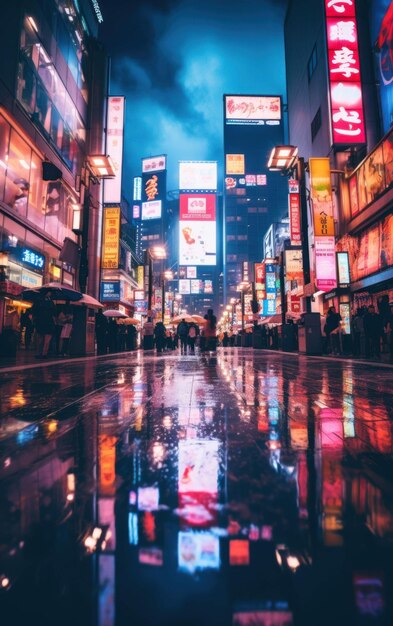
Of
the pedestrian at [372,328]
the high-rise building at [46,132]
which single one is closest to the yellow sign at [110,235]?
the high-rise building at [46,132]

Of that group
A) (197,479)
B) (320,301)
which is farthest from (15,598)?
(320,301)

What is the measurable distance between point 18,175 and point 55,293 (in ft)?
21.2

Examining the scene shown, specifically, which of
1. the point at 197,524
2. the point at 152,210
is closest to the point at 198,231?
the point at 152,210

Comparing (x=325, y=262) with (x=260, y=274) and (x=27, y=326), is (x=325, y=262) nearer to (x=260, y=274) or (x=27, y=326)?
(x=27, y=326)

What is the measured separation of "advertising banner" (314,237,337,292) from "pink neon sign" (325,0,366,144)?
18.4 ft

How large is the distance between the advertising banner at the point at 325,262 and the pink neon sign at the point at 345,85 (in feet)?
18.4

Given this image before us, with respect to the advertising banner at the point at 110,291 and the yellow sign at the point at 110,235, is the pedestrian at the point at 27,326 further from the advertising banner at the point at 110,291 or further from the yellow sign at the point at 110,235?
the advertising banner at the point at 110,291

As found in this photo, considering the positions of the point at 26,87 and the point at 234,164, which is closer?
the point at 26,87

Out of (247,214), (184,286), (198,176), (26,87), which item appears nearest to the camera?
(26,87)

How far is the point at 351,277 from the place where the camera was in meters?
19.0

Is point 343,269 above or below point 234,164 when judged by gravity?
below

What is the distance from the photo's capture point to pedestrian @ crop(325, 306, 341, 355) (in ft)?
43.1

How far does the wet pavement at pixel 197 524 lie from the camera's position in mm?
641

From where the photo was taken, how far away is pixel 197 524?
957 mm
